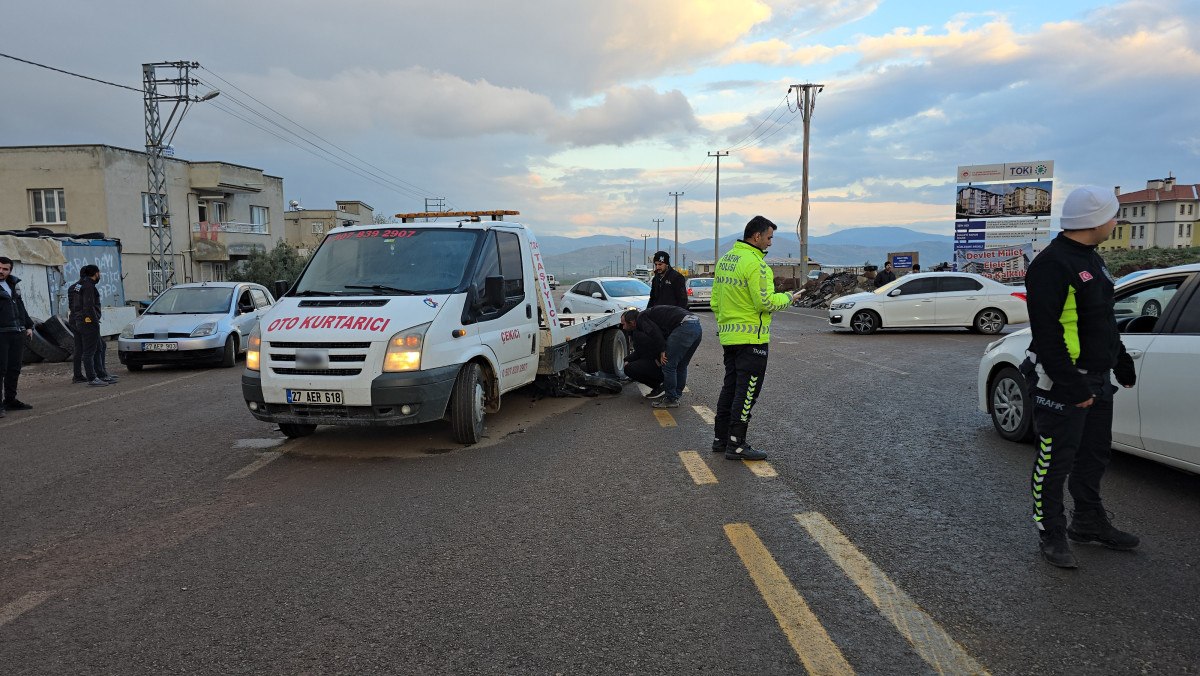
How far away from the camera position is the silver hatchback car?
1302 cm

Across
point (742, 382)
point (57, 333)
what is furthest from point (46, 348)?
point (742, 382)

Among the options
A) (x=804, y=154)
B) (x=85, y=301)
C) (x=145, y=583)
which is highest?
(x=804, y=154)

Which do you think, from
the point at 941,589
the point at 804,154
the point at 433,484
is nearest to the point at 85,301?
the point at 433,484

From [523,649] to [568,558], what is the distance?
99cm

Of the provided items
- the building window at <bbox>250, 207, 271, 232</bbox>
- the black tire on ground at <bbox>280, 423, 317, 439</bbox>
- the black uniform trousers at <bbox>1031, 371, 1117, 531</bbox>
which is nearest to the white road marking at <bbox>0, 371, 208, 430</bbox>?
the black tire on ground at <bbox>280, 423, 317, 439</bbox>

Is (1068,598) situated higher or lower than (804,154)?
lower

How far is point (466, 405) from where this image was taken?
648 cm

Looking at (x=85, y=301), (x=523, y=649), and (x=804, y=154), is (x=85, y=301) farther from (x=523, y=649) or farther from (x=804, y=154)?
(x=804, y=154)

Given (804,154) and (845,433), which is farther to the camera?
(804,154)

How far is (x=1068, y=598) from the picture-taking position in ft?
11.2

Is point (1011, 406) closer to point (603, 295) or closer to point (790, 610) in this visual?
point (790, 610)

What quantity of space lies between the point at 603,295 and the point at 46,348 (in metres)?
11.7

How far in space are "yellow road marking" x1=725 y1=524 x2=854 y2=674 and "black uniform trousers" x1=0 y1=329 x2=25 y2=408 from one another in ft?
30.3

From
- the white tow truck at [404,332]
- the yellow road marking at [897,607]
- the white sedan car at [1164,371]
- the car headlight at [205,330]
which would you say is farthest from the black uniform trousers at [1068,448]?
the car headlight at [205,330]
